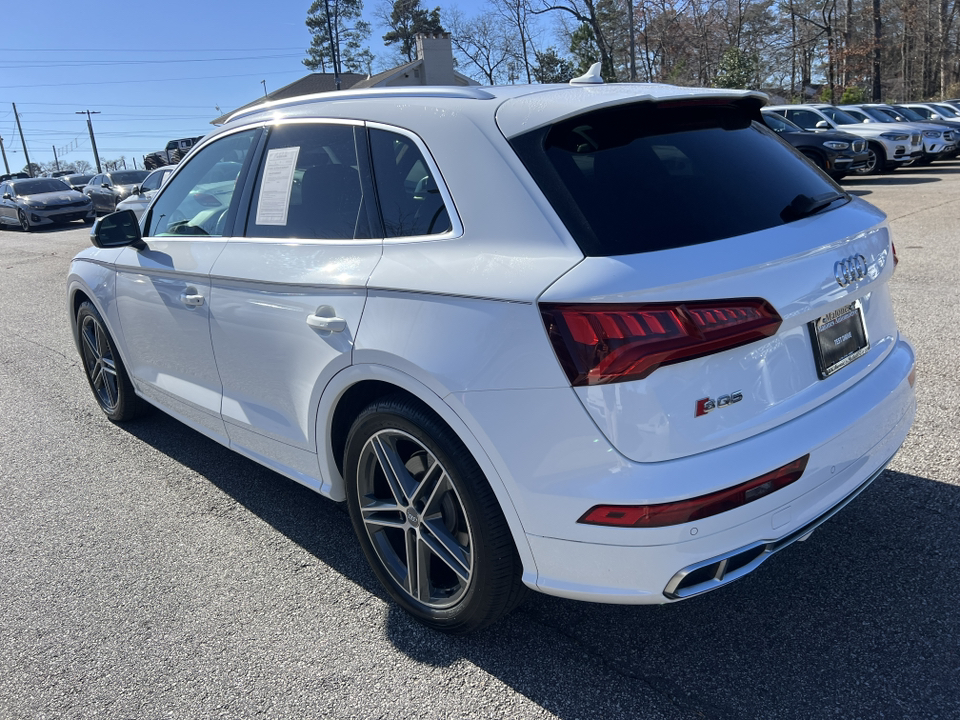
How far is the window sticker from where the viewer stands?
323 centimetres

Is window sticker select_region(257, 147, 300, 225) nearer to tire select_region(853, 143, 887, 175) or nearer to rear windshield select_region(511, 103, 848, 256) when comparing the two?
rear windshield select_region(511, 103, 848, 256)

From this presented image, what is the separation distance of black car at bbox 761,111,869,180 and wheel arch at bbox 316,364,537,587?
52.0 ft

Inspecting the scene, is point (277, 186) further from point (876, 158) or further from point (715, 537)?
point (876, 158)

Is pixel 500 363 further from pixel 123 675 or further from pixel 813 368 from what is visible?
pixel 123 675

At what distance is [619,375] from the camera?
2045 millimetres

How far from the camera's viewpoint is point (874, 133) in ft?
60.8

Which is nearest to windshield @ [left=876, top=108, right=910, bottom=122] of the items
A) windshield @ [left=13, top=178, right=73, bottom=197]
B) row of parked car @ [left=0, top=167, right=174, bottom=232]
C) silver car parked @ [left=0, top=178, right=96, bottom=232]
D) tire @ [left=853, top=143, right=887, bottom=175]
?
tire @ [left=853, top=143, right=887, bottom=175]

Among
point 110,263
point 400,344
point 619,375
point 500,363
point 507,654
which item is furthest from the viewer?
point 110,263

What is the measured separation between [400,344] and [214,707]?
1331mm

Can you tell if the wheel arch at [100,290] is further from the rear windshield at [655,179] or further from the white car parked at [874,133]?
the white car parked at [874,133]

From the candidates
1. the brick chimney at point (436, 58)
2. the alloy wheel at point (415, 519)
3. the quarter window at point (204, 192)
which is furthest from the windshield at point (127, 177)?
the alloy wheel at point (415, 519)

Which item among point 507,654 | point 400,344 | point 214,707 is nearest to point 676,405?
point 400,344

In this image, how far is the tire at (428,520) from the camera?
2408 mm

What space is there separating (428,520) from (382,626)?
517 millimetres
